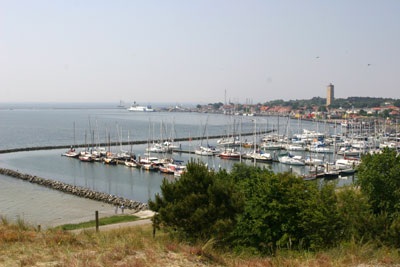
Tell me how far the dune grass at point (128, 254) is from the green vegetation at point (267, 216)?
2.67 feet

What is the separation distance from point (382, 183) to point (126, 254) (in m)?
8.88

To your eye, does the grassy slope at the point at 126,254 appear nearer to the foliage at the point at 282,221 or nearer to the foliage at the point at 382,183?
the foliage at the point at 282,221

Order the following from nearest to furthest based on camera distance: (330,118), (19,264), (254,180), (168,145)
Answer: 1. (19,264)
2. (254,180)
3. (168,145)
4. (330,118)

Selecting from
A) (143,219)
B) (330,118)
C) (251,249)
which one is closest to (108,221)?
(143,219)

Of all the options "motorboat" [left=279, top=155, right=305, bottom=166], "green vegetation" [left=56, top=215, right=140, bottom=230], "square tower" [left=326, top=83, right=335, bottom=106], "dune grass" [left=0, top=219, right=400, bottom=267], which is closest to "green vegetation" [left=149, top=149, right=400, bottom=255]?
"dune grass" [left=0, top=219, right=400, bottom=267]

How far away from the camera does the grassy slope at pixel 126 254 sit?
7.38 m

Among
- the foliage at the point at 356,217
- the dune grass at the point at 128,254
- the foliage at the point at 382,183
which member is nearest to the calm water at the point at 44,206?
the dune grass at the point at 128,254

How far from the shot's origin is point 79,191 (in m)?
27.1

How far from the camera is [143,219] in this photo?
18.8 m

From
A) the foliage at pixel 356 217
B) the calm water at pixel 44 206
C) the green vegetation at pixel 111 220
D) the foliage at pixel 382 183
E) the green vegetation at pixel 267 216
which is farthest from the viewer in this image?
the calm water at pixel 44 206

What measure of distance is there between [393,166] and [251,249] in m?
6.20

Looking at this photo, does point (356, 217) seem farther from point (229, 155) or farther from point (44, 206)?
point (229, 155)

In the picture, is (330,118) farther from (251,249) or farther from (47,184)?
(251,249)

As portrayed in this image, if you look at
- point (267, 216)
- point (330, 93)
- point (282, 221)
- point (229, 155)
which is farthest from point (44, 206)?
point (330, 93)
